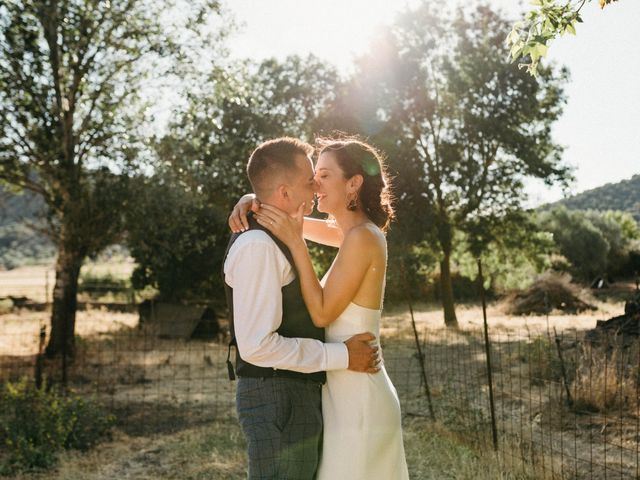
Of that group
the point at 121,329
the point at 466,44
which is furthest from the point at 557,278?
the point at 121,329

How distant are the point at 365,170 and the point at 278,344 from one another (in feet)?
3.44

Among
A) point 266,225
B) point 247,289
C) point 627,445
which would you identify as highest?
point 266,225

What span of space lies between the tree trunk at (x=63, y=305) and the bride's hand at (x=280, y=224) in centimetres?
1104

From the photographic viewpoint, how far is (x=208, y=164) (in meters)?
18.3

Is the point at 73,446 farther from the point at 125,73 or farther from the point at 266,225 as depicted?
the point at 125,73

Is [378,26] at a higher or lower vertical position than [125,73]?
higher

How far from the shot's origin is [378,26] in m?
19.6

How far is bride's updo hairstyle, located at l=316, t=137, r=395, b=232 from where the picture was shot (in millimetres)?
3357

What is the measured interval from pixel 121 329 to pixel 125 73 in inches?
287

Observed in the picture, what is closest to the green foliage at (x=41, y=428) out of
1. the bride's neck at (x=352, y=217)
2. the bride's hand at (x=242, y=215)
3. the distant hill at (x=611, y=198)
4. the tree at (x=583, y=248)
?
the bride's hand at (x=242, y=215)

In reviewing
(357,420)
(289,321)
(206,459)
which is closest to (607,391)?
(206,459)

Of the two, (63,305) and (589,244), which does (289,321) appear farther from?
(589,244)

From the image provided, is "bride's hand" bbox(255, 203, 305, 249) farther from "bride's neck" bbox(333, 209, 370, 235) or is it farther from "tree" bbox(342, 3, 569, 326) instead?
"tree" bbox(342, 3, 569, 326)

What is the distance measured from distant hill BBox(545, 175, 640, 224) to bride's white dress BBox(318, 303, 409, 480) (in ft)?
153
